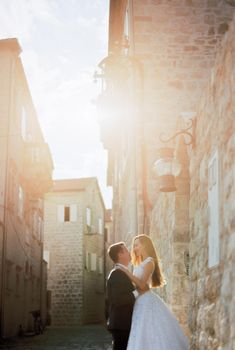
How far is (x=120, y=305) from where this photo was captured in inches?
225

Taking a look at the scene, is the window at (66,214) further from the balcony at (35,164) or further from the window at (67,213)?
the balcony at (35,164)

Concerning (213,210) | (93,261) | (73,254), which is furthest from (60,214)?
(213,210)

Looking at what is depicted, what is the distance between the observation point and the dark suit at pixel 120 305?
570cm

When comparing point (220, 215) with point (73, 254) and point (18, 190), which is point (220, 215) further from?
point (73, 254)

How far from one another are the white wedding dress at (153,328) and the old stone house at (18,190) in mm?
12302

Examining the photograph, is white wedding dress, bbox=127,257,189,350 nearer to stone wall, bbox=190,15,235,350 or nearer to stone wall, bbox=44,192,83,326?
stone wall, bbox=190,15,235,350

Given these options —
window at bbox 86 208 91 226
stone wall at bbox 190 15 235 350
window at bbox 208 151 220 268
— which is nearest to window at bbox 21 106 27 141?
window at bbox 86 208 91 226

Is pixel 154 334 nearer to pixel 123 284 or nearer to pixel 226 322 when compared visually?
pixel 123 284

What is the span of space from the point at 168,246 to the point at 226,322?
4164 millimetres

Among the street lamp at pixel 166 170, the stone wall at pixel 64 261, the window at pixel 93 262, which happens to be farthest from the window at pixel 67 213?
the street lamp at pixel 166 170

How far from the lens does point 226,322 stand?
4102 mm

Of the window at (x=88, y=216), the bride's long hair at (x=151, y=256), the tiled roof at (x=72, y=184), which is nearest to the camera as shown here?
the bride's long hair at (x=151, y=256)

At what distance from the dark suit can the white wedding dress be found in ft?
0.29

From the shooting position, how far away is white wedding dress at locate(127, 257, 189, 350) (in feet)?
18.3
